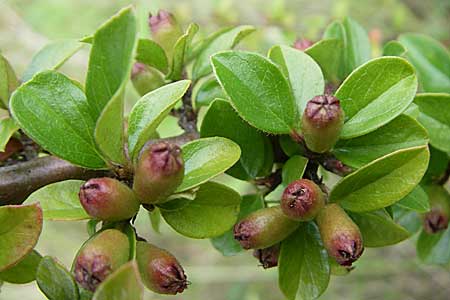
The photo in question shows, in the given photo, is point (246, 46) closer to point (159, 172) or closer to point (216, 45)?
point (216, 45)

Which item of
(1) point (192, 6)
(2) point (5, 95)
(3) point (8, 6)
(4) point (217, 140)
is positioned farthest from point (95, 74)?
(3) point (8, 6)

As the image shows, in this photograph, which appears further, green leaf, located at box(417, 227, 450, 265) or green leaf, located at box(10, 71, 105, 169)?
green leaf, located at box(417, 227, 450, 265)

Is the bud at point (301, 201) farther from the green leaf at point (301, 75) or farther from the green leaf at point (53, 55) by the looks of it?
the green leaf at point (53, 55)

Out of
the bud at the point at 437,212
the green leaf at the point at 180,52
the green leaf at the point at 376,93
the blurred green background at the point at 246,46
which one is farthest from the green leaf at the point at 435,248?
the blurred green background at the point at 246,46

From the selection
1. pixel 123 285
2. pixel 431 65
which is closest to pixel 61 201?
pixel 123 285

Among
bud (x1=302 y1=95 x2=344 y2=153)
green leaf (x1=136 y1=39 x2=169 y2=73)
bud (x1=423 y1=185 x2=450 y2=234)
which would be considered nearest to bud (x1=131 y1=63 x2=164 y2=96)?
green leaf (x1=136 y1=39 x2=169 y2=73)

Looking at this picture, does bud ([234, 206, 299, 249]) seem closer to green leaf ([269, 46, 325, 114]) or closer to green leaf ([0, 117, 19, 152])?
green leaf ([269, 46, 325, 114])
